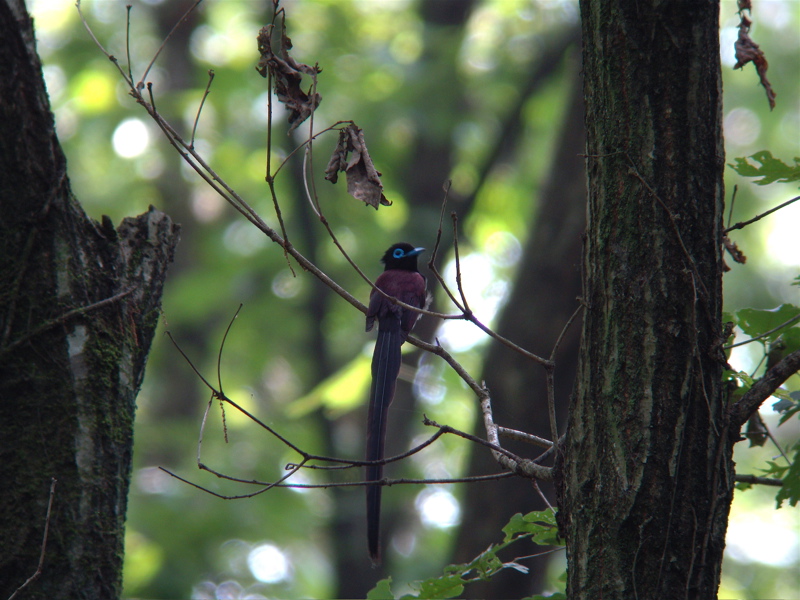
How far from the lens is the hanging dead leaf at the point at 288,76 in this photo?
2344mm

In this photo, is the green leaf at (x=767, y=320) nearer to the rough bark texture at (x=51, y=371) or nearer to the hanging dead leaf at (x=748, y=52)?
the hanging dead leaf at (x=748, y=52)

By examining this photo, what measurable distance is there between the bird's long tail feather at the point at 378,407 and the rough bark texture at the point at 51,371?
0.94 m

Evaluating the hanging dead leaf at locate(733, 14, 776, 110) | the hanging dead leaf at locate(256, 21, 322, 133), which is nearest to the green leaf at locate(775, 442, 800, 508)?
the hanging dead leaf at locate(733, 14, 776, 110)

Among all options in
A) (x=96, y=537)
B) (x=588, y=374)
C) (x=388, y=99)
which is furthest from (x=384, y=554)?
(x=588, y=374)

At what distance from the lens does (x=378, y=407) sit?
10.2ft

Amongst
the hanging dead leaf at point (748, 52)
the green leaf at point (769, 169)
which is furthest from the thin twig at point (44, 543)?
the hanging dead leaf at point (748, 52)

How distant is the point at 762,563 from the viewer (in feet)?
39.7

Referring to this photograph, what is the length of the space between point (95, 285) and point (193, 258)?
9.74m

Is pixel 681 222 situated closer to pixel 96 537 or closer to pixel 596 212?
pixel 596 212

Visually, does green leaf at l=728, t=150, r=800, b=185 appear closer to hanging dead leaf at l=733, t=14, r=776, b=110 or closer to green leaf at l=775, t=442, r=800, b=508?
hanging dead leaf at l=733, t=14, r=776, b=110

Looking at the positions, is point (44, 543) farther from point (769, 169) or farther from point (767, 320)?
point (769, 169)

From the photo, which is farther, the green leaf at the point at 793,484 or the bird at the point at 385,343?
the bird at the point at 385,343

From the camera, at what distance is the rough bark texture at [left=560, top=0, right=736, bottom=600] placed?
1.83 metres

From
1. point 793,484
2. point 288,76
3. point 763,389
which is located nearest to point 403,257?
point 288,76
